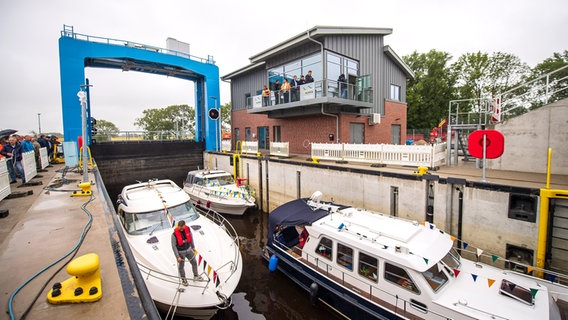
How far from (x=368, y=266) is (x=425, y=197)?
373 cm

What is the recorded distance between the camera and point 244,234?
1222cm

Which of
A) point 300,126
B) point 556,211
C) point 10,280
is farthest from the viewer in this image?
point 300,126

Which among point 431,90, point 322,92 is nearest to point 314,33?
point 322,92

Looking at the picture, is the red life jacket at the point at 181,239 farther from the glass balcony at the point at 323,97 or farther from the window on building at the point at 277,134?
the window on building at the point at 277,134

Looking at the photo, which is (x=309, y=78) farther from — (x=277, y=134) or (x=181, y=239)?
(x=181, y=239)

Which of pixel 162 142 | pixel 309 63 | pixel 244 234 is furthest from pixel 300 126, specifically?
pixel 162 142

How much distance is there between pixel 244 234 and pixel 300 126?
29.4 feet

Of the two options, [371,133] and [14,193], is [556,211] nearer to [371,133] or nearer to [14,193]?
[371,133]

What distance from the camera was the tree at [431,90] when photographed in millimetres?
31172

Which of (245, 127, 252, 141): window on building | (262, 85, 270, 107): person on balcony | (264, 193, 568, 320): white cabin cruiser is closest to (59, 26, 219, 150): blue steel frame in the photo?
(245, 127, 252, 141): window on building

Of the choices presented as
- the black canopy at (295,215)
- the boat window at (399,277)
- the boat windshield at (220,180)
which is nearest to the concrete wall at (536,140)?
the boat window at (399,277)

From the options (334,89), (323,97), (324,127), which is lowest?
(324,127)

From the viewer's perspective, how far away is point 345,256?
247 inches

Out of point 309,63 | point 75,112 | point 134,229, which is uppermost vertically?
point 309,63
